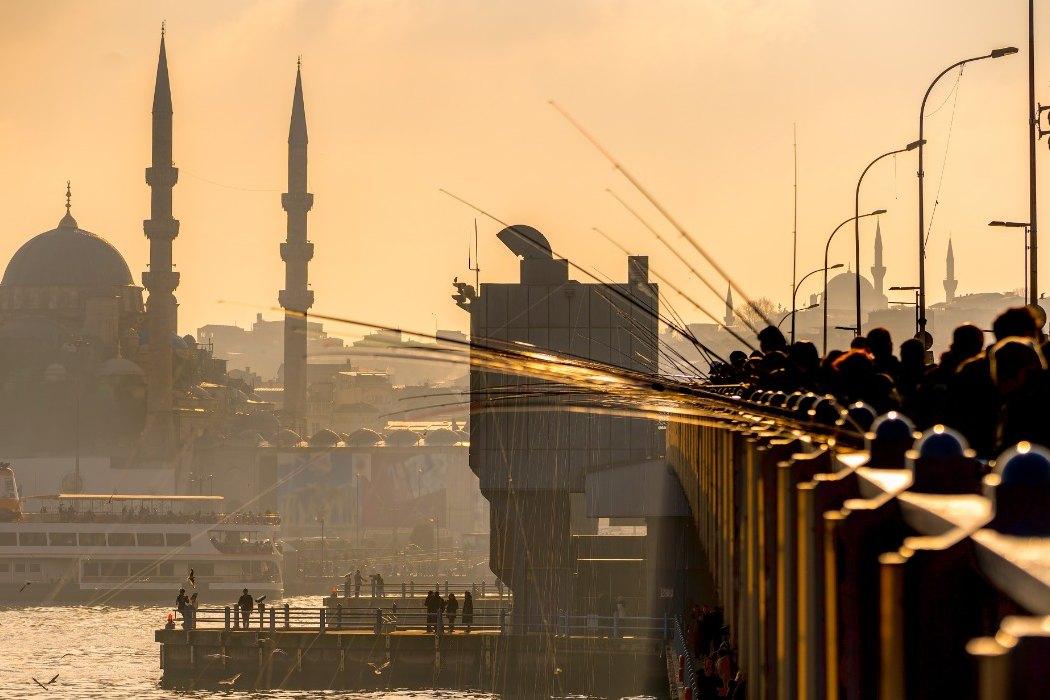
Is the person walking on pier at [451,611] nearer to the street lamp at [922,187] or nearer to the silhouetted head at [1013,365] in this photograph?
the street lamp at [922,187]

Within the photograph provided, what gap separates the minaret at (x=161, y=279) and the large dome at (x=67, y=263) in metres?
14.2

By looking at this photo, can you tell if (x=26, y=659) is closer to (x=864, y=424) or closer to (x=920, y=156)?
(x=920, y=156)

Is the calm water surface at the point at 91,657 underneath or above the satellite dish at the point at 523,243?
underneath

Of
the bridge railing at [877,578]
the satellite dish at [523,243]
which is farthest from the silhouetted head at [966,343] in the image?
the satellite dish at [523,243]

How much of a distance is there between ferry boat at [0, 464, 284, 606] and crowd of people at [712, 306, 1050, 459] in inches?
3601

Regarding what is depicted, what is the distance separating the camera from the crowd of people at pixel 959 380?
5.30 m

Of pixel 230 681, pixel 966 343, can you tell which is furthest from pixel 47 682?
pixel 966 343

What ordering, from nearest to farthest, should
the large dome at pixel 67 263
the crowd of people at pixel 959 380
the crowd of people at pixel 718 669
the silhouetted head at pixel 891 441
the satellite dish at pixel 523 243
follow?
the silhouetted head at pixel 891 441 → the crowd of people at pixel 959 380 → the crowd of people at pixel 718 669 → the satellite dish at pixel 523 243 → the large dome at pixel 67 263

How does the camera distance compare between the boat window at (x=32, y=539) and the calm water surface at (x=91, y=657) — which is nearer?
the calm water surface at (x=91, y=657)

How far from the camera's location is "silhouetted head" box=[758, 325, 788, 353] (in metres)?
11.2

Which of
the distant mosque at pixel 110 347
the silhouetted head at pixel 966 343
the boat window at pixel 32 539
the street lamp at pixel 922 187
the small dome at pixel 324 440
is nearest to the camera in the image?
the silhouetted head at pixel 966 343

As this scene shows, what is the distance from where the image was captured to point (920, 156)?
3722 centimetres

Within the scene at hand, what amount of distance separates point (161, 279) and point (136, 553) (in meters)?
27.0

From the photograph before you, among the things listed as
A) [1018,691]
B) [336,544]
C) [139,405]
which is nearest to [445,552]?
[336,544]
